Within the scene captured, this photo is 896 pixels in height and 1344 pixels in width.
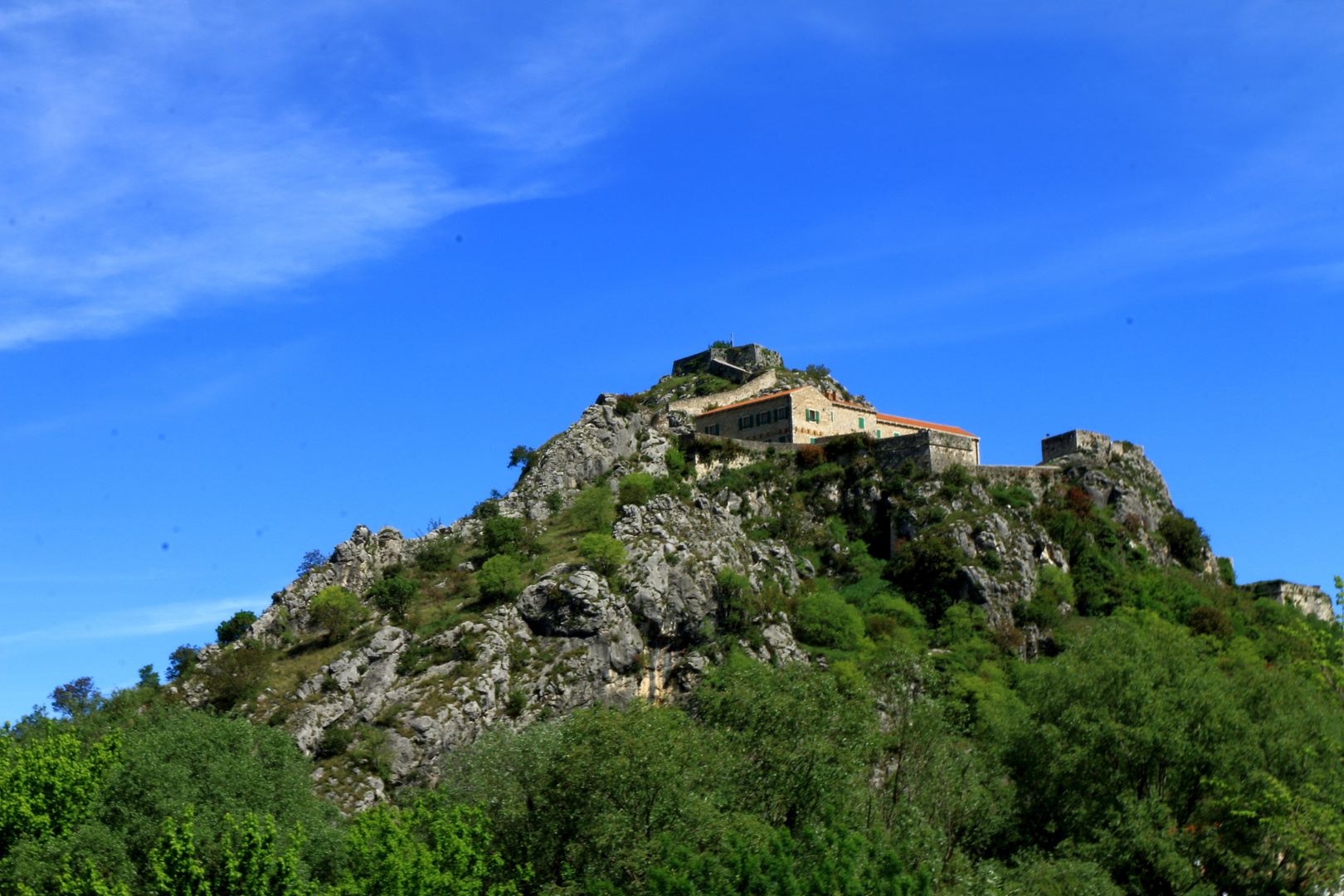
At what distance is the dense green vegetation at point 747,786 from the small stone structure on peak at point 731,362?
5133cm

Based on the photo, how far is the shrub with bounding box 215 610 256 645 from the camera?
84.5 meters

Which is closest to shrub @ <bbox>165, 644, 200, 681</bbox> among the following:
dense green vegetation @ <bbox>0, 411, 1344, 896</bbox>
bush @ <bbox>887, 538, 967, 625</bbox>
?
dense green vegetation @ <bbox>0, 411, 1344, 896</bbox>

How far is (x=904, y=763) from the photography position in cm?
5922

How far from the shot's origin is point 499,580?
79.8 meters

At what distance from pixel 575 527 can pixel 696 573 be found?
32.6ft

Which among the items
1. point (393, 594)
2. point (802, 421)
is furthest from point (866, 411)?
point (393, 594)

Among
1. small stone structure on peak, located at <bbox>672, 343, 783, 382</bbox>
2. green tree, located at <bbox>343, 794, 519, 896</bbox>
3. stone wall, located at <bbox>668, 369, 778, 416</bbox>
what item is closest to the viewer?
green tree, located at <bbox>343, 794, 519, 896</bbox>

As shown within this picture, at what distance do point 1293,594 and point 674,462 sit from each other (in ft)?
165

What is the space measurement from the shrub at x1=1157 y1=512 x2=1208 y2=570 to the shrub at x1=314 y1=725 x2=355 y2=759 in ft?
206

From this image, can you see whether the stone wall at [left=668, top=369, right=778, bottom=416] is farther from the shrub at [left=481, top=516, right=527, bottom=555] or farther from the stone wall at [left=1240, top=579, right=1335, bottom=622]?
the stone wall at [left=1240, top=579, right=1335, bottom=622]

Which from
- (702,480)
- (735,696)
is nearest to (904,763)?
(735,696)

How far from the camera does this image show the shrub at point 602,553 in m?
81.6

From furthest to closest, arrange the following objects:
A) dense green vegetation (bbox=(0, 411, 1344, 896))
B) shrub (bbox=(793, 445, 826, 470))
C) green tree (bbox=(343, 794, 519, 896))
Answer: shrub (bbox=(793, 445, 826, 470)) < dense green vegetation (bbox=(0, 411, 1344, 896)) < green tree (bbox=(343, 794, 519, 896))

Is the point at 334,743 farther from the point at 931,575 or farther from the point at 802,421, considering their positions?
the point at 802,421
